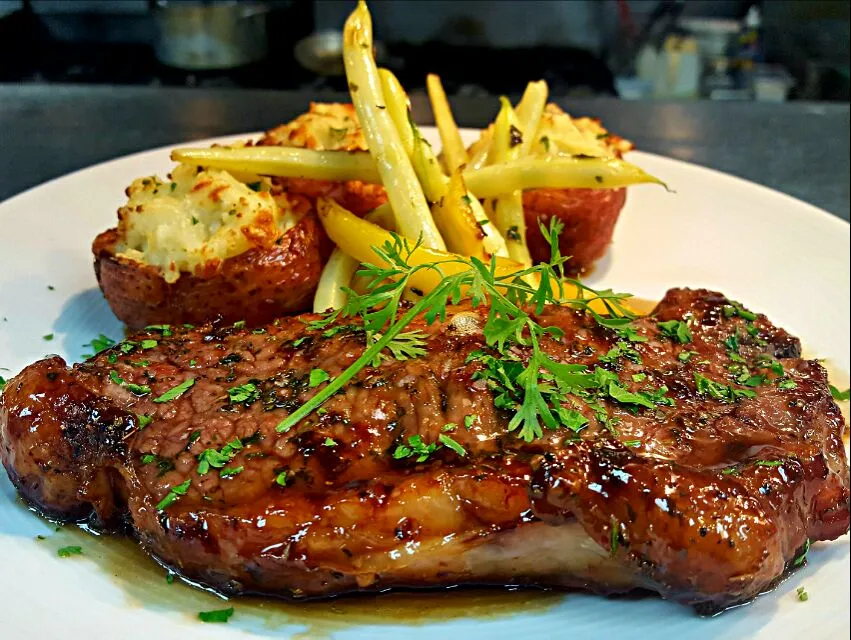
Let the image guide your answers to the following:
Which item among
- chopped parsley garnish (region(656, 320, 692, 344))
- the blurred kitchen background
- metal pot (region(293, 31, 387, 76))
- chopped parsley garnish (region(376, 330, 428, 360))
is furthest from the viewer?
metal pot (region(293, 31, 387, 76))

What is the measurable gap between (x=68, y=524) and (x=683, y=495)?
6.18ft

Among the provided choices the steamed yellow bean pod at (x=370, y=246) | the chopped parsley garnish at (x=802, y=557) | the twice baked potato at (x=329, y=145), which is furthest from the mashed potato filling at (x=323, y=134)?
the chopped parsley garnish at (x=802, y=557)

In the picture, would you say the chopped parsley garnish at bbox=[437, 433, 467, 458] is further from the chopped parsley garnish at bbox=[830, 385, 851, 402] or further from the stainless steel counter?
the stainless steel counter

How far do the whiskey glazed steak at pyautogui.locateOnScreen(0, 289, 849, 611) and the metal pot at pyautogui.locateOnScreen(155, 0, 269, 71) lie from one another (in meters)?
6.47

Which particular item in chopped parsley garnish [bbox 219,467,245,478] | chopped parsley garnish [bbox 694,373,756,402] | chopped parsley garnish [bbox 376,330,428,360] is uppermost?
chopped parsley garnish [bbox 376,330,428,360]

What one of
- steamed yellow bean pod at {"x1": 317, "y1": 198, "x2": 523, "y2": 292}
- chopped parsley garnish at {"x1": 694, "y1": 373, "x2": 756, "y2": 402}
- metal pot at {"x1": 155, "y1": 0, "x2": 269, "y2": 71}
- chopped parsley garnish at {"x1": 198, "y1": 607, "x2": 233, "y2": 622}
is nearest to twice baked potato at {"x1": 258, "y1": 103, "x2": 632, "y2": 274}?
steamed yellow bean pod at {"x1": 317, "y1": 198, "x2": 523, "y2": 292}

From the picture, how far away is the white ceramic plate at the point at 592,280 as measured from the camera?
2281mm

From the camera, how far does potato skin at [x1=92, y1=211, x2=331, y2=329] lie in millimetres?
3314

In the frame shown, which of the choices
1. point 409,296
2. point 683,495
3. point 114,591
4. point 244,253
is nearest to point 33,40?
point 244,253

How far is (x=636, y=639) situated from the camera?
233 centimetres

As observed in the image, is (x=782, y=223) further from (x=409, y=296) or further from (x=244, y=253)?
(x=244, y=253)

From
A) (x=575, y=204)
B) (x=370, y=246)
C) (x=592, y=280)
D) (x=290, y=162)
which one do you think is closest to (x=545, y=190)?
(x=575, y=204)

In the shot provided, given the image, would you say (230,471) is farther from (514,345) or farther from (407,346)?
(514,345)

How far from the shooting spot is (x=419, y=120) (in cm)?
620
